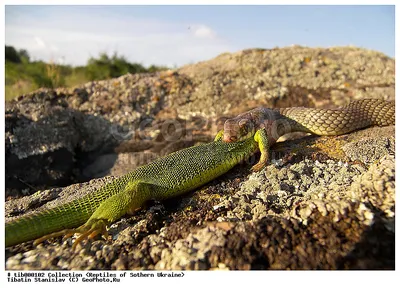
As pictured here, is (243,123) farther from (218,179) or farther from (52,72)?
(52,72)

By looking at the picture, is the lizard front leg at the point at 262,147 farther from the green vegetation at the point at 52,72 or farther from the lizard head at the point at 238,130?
the green vegetation at the point at 52,72

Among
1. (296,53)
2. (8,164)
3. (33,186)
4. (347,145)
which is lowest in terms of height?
(33,186)

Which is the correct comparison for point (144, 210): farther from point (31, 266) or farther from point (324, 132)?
point (324, 132)

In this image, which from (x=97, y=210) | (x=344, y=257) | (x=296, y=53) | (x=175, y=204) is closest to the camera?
(x=344, y=257)

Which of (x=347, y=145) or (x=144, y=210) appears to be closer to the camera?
(x=144, y=210)

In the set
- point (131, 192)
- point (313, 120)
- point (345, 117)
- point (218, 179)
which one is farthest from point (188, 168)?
point (345, 117)

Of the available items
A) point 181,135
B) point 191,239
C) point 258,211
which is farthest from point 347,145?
point 181,135
